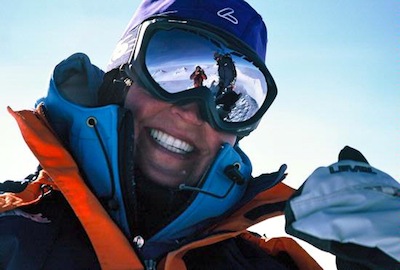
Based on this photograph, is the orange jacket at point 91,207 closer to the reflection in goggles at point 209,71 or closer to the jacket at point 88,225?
the jacket at point 88,225

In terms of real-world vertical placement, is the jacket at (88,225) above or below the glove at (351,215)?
below

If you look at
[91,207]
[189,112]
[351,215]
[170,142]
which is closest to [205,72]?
[189,112]

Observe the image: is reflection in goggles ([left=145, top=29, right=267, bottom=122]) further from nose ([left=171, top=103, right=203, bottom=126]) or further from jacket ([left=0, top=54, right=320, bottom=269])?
jacket ([left=0, top=54, right=320, bottom=269])

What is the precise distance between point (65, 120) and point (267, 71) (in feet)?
3.96

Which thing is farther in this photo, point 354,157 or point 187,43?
point 187,43

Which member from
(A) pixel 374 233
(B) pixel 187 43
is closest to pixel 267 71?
(B) pixel 187 43

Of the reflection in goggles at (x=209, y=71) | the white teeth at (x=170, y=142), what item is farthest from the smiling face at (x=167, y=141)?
the reflection in goggles at (x=209, y=71)

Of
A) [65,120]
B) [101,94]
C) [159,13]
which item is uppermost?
[159,13]

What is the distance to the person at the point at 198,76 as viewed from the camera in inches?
114

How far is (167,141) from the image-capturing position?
275cm

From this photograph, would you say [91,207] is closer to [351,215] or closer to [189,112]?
[189,112]

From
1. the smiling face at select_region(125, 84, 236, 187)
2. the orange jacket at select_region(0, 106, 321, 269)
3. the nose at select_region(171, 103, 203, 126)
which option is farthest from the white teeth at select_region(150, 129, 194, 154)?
the orange jacket at select_region(0, 106, 321, 269)

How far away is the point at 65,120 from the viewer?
2.67 m

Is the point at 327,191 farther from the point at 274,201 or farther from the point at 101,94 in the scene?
the point at 101,94
